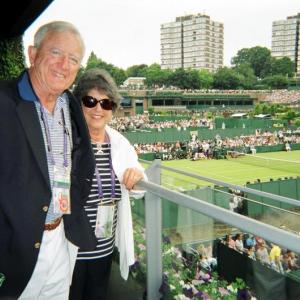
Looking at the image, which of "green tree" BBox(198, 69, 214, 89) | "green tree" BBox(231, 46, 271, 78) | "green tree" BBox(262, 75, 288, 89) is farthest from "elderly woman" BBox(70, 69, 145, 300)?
"green tree" BBox(231, 46, 271, 78)

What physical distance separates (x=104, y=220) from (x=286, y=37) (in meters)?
173

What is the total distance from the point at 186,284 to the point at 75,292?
599mm

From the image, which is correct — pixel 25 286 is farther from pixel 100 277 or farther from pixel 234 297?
pixel 234 297

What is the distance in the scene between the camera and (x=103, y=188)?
2.14 metres

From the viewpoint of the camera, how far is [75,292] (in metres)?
2.20

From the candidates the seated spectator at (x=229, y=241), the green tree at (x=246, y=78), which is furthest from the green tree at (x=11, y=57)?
the green tree at (x=246, y=78)

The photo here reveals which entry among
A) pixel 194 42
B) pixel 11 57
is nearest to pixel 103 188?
pixel 11 57

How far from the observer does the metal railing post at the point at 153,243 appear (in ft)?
7.37

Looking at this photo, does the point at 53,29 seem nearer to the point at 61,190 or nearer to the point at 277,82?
the point at 61,190

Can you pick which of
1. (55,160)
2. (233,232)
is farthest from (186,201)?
(55,160)

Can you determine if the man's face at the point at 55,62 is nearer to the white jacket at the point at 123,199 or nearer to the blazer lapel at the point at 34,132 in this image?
the blazer lapel at the point at 34,132

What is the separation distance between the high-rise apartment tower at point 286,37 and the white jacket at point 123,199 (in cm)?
16280

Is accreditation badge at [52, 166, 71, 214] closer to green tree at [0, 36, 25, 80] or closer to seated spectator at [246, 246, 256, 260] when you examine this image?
seated spectator at [246, 246, 256, 260]

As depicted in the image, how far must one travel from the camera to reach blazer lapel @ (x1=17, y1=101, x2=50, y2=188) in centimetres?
156
